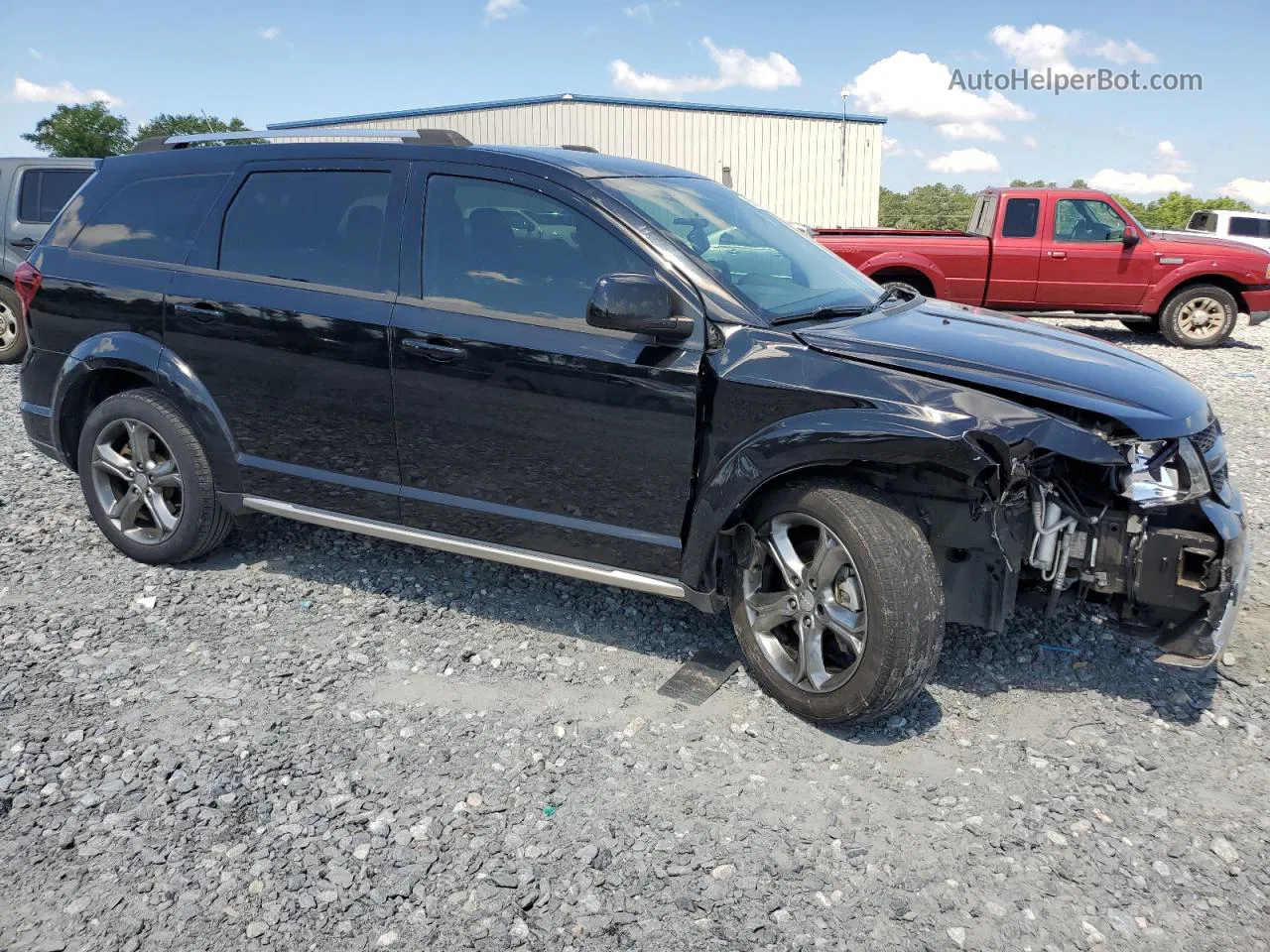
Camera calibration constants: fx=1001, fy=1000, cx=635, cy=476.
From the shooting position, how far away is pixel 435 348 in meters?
3.79

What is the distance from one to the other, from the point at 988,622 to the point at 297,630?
2.71m

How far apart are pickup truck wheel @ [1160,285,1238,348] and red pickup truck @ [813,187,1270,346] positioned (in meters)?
0.01

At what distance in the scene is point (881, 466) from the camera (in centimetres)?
327

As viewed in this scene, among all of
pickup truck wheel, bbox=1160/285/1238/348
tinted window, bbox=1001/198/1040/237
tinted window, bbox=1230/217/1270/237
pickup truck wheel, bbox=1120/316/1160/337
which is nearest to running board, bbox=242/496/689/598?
tinted window, bbox=1001/198/1040/237

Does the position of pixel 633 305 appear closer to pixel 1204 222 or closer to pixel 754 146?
pixel 1204 222

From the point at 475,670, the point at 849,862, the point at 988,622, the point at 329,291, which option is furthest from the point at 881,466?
the point at 329,291

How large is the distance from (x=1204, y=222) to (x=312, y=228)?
2148 centimetres

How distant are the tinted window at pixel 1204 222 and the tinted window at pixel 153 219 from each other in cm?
2129

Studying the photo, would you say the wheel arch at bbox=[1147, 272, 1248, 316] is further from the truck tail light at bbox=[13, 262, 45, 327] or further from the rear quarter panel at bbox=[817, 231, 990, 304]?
the truck tail light at bbox=[13, 262, 45, 327]

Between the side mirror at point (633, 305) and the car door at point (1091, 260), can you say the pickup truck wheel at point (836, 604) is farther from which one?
the car door at point (1091, 260)

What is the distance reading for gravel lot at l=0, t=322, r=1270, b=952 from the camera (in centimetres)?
256

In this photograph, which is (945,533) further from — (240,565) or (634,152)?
(634,152)

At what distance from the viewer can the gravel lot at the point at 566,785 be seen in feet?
8.39

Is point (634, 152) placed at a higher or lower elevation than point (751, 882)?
higher
